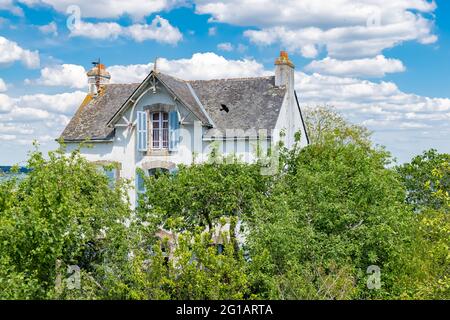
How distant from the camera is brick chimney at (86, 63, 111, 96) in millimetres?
34438

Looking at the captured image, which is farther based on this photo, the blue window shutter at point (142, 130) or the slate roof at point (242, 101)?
the blue window shutter at point (142, 130)

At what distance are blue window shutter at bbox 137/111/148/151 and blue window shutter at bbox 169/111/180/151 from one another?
1.23 metres

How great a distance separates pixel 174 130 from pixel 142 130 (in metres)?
1.57

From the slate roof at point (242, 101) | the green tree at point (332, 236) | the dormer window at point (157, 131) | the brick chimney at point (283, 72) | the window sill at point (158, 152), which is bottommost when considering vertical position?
the green tree at point (332, 236)

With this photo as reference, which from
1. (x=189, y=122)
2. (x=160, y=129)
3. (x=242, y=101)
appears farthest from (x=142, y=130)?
(x=242, y=101)

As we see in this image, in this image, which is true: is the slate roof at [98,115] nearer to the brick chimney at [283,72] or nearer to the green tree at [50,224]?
the brick chimney at [283,72]

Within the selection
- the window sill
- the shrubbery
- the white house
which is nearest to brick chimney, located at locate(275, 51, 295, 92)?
the white house

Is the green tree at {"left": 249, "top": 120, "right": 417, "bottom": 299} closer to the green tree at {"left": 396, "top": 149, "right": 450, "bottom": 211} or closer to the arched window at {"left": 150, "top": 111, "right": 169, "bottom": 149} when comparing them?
the green tree at {"left": 396, "top": 149, "right": 450, "bottom": 211}

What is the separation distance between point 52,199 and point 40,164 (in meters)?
2.92

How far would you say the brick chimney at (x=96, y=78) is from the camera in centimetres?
3444

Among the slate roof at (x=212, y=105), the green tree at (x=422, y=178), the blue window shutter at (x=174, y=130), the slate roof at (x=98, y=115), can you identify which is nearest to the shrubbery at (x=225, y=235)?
the green tree at (x=422, y=178)

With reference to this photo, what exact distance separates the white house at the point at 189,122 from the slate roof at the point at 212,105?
47 millimetres

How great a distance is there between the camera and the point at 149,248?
18781mm

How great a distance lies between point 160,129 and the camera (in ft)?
96.8
